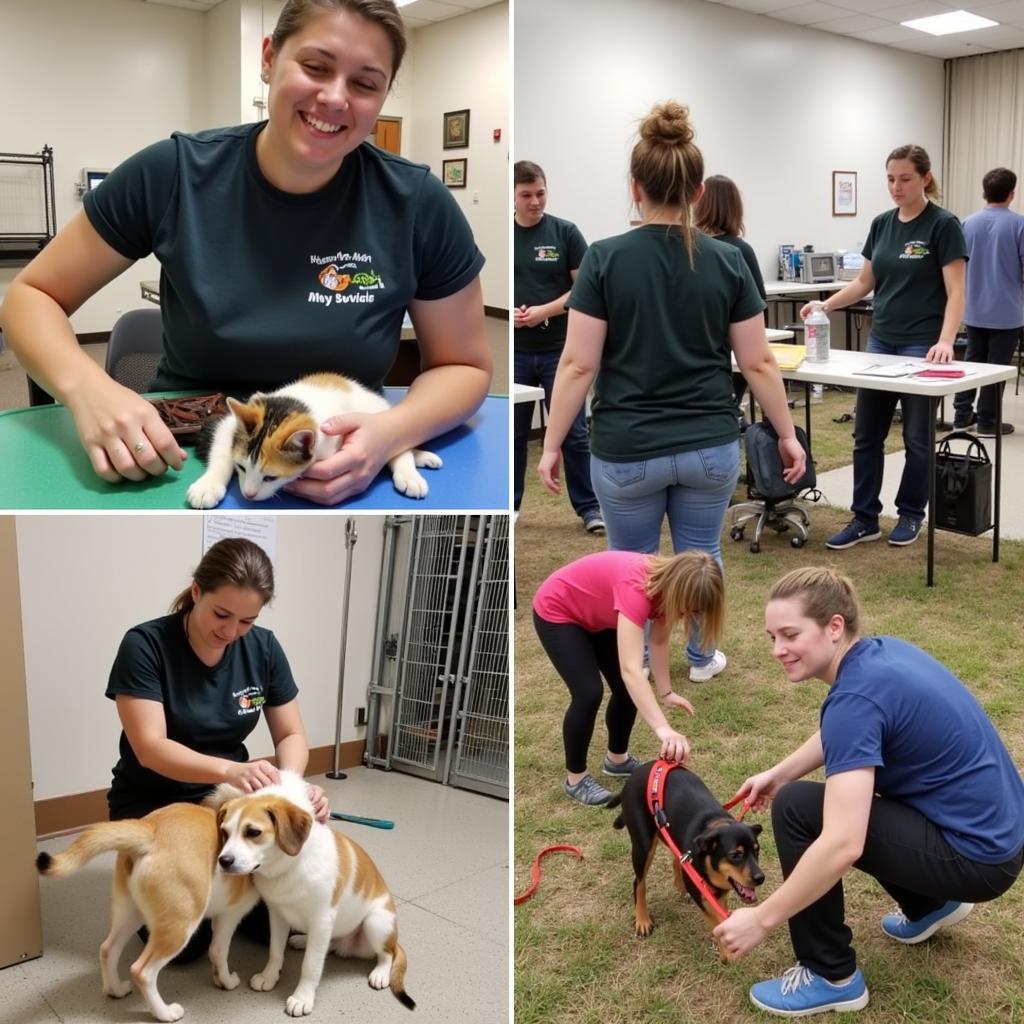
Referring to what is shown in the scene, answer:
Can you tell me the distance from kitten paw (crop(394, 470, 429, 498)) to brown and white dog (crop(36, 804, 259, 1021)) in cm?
105

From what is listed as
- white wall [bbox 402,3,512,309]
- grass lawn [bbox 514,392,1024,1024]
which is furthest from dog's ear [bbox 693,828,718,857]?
white wall [bbox 402,3,512,309]

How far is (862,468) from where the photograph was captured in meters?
4.43

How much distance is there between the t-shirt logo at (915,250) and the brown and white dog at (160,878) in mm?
3578

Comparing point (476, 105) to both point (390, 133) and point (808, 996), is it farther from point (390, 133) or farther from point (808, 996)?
point (808, 996)

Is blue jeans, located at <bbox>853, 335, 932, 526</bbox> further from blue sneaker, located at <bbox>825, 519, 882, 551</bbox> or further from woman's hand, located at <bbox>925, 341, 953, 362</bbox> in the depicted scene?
woman's hand, located at <bbox>925, 341, 953, 362</bbox>

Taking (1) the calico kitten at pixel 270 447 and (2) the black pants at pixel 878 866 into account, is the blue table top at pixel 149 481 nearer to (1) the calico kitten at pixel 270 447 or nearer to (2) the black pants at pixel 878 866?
(1) the calico kitten at pixel 270 447

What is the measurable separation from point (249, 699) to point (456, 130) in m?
6.77

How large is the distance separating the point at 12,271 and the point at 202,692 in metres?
7.57

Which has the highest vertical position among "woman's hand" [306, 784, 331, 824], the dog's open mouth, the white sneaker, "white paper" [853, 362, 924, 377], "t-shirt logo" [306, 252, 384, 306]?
"t-shirt logo" [306, 252, 384, 306]

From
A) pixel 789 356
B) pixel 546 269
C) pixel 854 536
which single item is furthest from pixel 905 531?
pixel 546 269

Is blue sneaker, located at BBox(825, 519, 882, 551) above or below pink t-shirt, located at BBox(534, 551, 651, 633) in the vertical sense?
below

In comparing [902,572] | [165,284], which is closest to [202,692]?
[165,284]

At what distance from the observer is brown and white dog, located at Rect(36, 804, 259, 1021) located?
6.54 feet

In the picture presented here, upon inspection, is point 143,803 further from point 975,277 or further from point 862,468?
point 975,277
